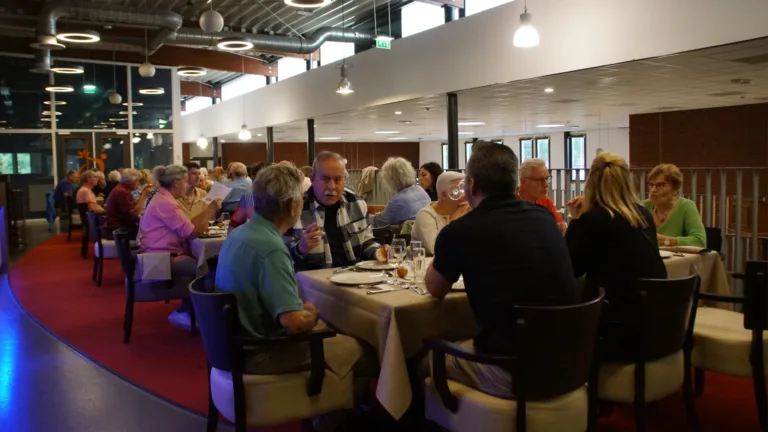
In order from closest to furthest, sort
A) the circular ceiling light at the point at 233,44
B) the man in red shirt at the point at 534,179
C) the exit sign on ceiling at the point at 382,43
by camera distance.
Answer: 1. the man in red shirt at the point at 534,179
2. the exit sign on ceiling at the point at 382,43
3. the circular ceiling light at the point at 233,44

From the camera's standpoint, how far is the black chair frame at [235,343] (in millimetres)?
2402

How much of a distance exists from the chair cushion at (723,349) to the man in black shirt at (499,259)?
118 cm

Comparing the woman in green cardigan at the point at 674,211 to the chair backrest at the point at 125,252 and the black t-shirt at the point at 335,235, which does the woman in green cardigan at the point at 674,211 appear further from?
the chair backrest at the point at 125,252

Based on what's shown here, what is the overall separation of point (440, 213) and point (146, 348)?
103 inches

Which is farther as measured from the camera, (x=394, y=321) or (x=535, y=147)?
(x=535, y=147)

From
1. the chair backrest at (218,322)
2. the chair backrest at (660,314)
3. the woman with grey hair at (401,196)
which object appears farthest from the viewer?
the woman with grey hair at (401,196)

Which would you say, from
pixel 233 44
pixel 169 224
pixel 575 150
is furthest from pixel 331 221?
pixel 575 150

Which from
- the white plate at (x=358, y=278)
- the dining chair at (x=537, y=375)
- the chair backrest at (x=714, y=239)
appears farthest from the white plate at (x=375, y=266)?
the chair backrest at (x=714, y=239)

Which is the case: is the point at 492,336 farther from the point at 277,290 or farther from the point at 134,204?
the point at 134,204

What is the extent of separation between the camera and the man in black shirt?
7.43ft

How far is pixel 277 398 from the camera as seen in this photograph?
99.6 inches

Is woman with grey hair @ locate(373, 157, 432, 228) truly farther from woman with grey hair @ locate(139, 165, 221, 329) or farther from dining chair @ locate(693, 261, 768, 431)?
dining chair @ locate(693, 261, 768, 431)

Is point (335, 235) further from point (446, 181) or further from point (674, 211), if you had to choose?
point (674, 211)

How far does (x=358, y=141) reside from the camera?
1073 inches
